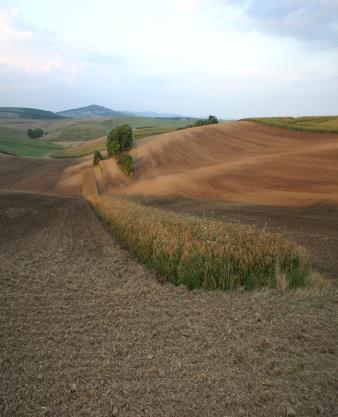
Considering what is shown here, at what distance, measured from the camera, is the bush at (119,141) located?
2341 inches

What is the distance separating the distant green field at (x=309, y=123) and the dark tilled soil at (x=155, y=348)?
5644cm

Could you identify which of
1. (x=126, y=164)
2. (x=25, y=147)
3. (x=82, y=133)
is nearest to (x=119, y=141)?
(x=126, y=164)

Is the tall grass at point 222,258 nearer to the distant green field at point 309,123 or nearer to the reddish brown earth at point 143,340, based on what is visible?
the reddish brown earth at point 143,340

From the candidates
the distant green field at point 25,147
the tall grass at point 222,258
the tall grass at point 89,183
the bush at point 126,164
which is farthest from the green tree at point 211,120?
Result: the tall grass at point 222,258

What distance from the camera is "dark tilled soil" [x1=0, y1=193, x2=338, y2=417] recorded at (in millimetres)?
5004

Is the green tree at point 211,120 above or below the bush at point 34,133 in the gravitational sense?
above

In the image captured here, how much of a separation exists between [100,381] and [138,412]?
0.82m

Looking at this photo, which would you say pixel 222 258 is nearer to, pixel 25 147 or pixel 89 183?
pixel 89 183

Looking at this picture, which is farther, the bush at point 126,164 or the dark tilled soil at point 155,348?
the bush at point 126,164

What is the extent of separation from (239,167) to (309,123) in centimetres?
2969

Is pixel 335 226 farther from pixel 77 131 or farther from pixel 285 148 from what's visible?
pixel 77 131

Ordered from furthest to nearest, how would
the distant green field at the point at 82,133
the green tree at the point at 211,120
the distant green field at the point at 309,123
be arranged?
1. the distant green field at the point at 82,133
2. the green tree at the point at 211,120
3. the distant green field at the point at 309,123

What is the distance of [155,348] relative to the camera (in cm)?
634

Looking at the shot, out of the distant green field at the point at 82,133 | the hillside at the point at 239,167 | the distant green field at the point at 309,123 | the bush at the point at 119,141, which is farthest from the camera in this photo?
the distant green field at the point at 82,133
